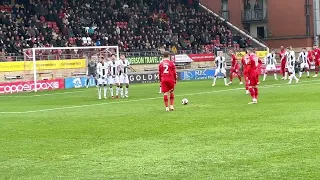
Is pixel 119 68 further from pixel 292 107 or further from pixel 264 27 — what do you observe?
pixel 264 27

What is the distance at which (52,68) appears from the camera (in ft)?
177

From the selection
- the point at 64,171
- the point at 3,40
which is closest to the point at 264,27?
the point at 3,40

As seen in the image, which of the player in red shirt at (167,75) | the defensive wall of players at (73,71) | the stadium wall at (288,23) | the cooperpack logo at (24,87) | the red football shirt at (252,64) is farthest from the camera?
the stadium wall at (288,23)

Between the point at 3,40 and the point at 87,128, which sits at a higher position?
the point at 3,40

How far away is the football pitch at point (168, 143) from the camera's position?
12.7m

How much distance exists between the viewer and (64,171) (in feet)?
43.2

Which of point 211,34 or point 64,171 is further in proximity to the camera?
point 211,34

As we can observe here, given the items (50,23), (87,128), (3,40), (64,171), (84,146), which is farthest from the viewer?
(50,23)

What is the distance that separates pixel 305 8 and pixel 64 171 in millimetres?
65630

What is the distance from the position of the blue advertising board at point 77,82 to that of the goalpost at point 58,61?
372 mm

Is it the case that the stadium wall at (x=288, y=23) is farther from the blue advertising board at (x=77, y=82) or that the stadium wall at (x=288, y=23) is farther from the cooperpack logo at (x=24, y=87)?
the cooperpack logo at (x=24, y=87)

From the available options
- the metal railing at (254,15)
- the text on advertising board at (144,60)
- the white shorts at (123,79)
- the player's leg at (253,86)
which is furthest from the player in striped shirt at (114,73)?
the metal railing at (254,15)

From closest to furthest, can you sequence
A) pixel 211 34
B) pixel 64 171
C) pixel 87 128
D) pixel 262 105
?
pixel 64 171
pixel 87 128
pixel 262 105
pixel 211 34

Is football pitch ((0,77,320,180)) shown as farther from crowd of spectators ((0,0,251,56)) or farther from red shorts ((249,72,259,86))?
crowd of spectators ((0,0,251,56))
